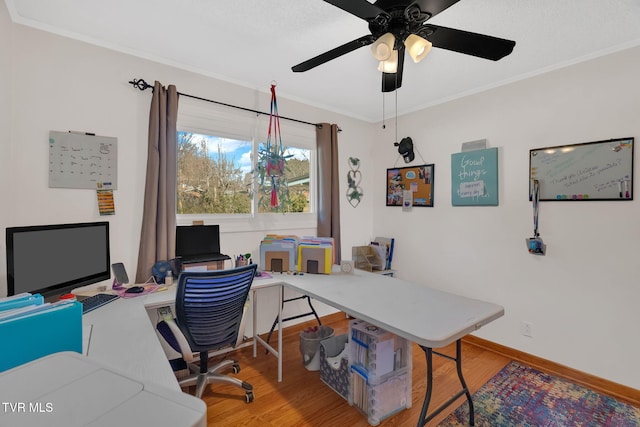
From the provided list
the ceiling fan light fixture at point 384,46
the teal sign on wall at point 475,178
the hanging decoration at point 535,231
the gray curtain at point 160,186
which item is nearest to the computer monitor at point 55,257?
the gray curtain at point 160,186

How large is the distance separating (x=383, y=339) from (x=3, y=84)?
106 inches

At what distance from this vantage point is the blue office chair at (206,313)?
5.74 ft

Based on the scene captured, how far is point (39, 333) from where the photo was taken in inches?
30.8

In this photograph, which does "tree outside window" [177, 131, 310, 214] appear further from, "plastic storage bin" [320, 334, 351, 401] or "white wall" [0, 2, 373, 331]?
"plastic storage bin" [320, 334, 351, 401]

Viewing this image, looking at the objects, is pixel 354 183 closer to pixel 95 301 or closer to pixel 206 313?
pixel 206 313

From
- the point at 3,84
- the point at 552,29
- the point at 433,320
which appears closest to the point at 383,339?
the point at 433,320

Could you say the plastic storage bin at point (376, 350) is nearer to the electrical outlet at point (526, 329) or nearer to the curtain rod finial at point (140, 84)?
the electrical outlet at point (526, 329)

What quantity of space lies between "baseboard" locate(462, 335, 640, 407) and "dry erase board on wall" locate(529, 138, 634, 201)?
1.34 m

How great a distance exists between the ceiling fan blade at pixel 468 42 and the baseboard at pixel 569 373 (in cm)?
243

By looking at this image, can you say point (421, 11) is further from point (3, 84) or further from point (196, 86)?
point (3, 84)

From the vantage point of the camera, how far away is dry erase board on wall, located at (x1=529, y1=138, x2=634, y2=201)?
2113 millimetres

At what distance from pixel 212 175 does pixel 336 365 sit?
6.36ft

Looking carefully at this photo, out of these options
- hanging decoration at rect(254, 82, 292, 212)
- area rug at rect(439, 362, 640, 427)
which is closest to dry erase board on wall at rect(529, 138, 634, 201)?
area rug at rect(439, 362, 640, 427)

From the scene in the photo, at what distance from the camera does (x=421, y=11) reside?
4.29 feet
